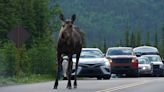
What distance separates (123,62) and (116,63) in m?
0.58

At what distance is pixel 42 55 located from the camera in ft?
120

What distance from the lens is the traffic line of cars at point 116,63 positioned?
102ft

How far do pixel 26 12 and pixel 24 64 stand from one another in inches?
1518

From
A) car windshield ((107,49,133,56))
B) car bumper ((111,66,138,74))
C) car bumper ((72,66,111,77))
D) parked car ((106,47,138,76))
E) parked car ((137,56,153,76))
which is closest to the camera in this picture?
car bumper ((72,66,111,77))

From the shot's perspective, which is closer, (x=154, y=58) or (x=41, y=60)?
(x=41, y=60)

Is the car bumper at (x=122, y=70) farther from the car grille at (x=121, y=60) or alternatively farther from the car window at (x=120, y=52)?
the car window at (x=120, y=52)

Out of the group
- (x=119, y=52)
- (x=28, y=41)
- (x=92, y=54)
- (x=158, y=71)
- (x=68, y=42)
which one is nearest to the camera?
(x=68, y=42)

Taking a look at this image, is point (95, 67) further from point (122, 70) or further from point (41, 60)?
point (122, 70)

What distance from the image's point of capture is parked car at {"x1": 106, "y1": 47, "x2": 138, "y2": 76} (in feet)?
132

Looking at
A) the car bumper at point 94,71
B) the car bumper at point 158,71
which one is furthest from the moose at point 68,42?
the car bumper at point 158,71

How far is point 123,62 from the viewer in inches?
1593

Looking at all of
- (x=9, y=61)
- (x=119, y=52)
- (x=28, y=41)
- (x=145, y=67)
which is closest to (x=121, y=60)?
(x=119, y=52)

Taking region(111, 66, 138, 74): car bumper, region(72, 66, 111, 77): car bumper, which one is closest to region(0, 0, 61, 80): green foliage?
region(72, 66, 111, 77): car bumper

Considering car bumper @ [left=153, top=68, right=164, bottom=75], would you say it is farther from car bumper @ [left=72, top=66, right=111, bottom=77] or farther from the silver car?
car bumper @ [left=72, top=66, right=111, bottom=77]
